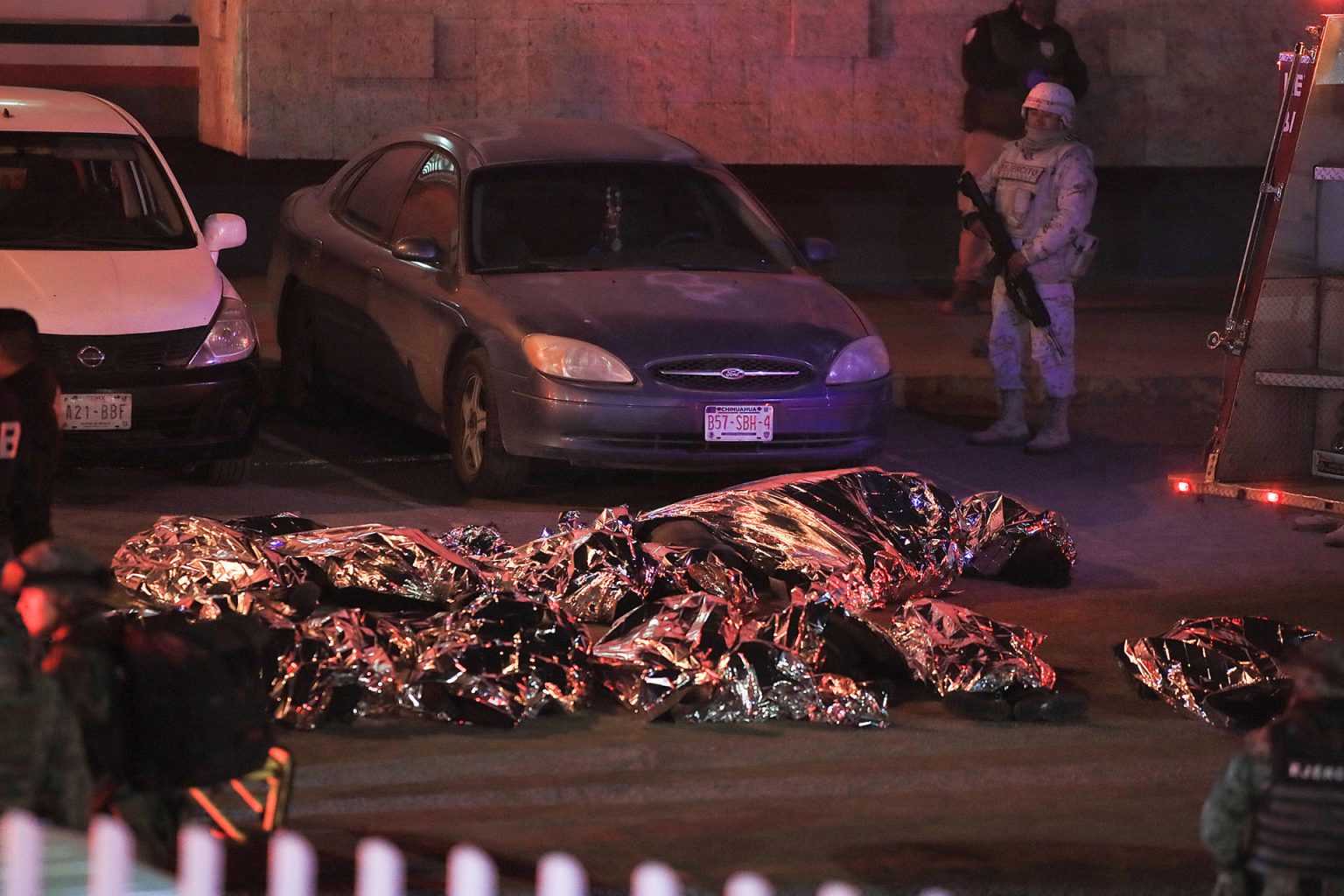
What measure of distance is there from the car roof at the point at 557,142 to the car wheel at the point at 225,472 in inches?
69.9

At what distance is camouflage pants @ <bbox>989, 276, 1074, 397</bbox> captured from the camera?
11047mm

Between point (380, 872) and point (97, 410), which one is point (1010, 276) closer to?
point (97, 410)

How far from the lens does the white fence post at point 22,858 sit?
346 cm

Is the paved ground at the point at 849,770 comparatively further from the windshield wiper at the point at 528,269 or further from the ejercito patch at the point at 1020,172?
the ejercito patch at the point at 1020,172

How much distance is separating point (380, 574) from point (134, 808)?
2889 mm

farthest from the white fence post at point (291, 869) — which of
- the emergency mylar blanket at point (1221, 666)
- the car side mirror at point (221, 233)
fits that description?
the car side mirror at point (221, 233)

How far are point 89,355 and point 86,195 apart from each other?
1.31 meters

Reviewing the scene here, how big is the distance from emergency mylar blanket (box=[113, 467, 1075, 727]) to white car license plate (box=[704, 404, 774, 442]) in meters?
0.79

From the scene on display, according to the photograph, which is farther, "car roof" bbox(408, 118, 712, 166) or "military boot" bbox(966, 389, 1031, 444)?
"military boot" bbox(966, 389, 1031, 444)

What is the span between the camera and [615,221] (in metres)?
10.4

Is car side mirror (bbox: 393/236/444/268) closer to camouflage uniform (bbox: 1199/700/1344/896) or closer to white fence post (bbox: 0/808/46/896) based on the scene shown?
camouflage uniform (bbox: 1199/700/1344/896)

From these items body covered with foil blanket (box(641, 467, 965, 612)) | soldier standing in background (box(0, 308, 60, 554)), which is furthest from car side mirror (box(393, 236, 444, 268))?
soldier standing in background (box(0, 308, 60, 554))

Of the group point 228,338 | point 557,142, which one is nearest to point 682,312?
point 557,142

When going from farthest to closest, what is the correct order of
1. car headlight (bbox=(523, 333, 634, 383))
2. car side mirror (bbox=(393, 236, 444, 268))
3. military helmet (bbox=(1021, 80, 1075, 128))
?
military helmet (bbox=(1021, 80, 1075, 128)) < car side mirror (bbox=(393, 236, 444, 268)) < car headlight (bbox=(523, 333, 634, 383))
